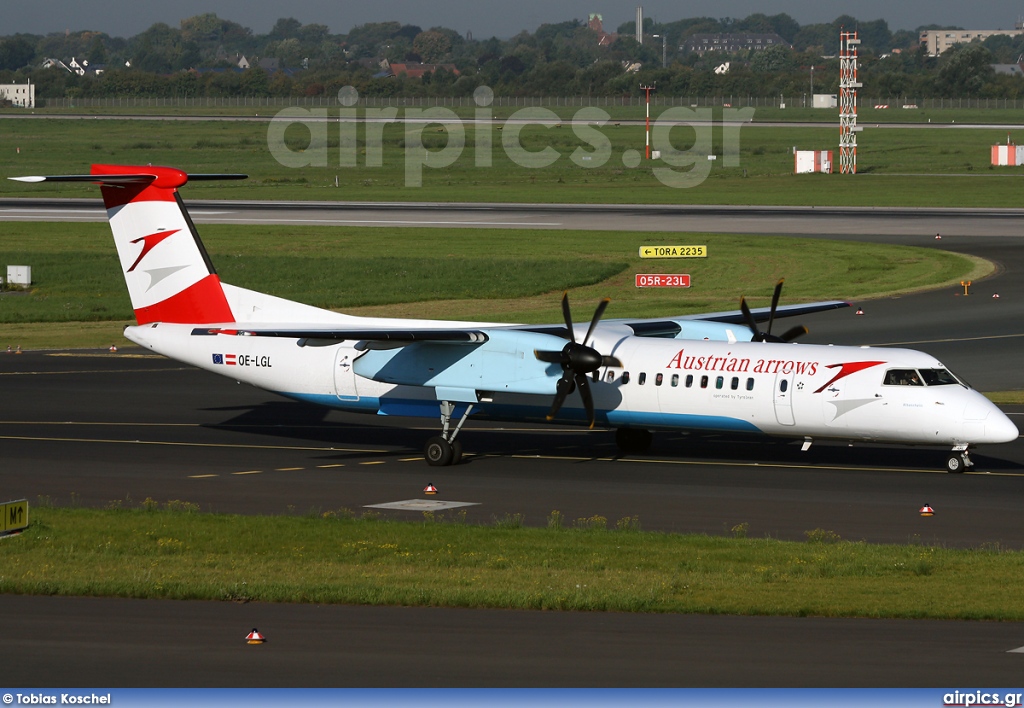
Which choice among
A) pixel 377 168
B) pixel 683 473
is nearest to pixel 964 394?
pixel 683 473

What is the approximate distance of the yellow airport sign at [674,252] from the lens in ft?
228

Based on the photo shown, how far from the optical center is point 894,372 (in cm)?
2858

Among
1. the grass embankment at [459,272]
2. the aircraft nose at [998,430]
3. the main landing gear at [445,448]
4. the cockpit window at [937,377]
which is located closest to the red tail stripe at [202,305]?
the main landing gear at [445,448]

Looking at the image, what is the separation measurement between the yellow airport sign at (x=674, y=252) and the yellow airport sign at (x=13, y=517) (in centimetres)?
5096

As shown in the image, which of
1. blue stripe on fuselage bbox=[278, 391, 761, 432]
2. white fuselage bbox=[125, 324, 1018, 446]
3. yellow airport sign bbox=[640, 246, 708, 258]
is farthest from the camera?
yellow airport sign bbox=[640, 246, 708, 258]

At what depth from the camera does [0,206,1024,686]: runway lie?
1504 cm

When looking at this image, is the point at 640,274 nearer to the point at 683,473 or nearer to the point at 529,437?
the point at 529,437

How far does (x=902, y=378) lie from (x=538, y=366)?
784 centimetres

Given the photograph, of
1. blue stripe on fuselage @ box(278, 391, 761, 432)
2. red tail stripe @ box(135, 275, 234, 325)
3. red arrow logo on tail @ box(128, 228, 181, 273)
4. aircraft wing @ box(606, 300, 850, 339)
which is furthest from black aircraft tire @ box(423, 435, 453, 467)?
red arrow logo on tail @ box(128, 228, 181, 273)

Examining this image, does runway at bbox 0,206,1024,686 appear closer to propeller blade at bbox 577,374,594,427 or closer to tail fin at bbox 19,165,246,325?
propeller blade at bbox 577,374,594,427

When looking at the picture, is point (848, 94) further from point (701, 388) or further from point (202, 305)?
point (701, 388)

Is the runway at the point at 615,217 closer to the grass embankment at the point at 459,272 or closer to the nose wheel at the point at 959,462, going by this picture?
the grass embankment at the point at 459,272

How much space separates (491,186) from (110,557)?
98658 mm

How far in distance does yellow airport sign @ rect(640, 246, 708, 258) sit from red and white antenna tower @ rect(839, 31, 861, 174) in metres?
47.0
